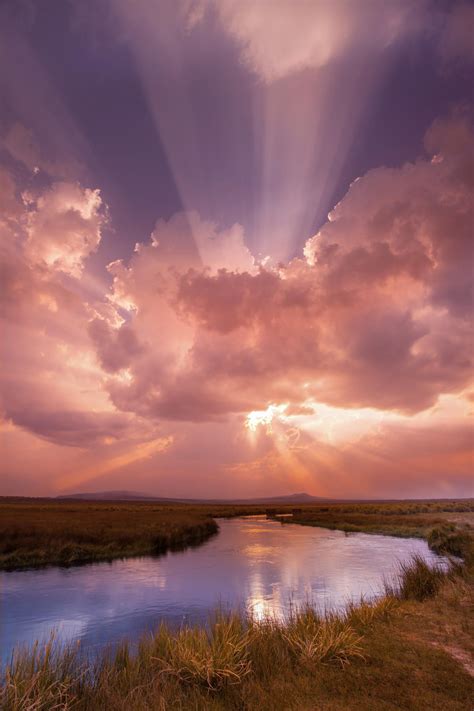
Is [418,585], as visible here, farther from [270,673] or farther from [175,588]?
[175,588]

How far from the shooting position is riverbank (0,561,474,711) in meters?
8.12

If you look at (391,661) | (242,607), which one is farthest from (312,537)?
(391,661)

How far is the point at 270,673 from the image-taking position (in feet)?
32.1

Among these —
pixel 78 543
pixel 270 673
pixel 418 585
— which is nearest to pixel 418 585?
pixel 418 585

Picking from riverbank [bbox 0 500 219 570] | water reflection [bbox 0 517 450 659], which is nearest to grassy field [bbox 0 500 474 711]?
water reflection [bbox 0 517 450 659]

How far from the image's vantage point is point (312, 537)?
173ft

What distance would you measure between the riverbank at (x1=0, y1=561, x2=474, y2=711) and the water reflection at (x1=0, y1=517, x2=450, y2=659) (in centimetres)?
624

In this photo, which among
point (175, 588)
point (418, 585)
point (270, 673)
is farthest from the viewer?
point (175, 588)

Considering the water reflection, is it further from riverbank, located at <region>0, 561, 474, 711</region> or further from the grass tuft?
riverbank, located at <region>0, 561, 474, 711</region>

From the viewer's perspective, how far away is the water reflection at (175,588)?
1873cm

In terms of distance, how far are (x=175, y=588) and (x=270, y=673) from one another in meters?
17.5

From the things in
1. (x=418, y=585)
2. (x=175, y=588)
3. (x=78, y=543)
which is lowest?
(x=175, y=588)

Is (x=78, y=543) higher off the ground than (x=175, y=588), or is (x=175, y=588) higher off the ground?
(x=78, y=543)

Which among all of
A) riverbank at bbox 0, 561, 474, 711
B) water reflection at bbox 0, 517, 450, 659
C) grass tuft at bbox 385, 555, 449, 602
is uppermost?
grass tuft at bbox 385, 555, 449, 602
